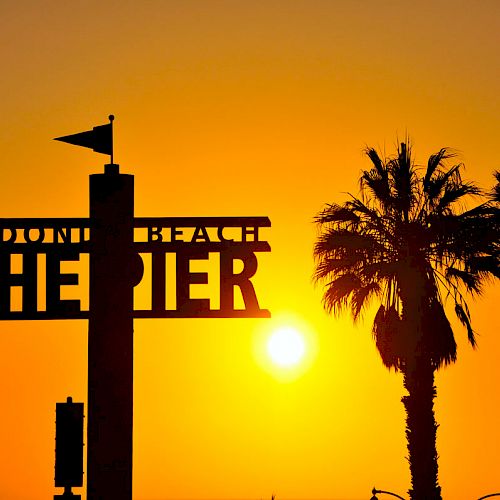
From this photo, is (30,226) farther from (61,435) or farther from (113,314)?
(61,435)

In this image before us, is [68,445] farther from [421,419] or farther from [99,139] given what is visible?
[421,419]

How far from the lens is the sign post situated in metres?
39.3

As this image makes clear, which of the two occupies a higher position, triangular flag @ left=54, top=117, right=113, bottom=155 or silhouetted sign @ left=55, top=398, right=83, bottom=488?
triangular flag @ left=54, top=117, right=113, bottom=155

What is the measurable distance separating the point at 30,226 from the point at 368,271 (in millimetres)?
13255

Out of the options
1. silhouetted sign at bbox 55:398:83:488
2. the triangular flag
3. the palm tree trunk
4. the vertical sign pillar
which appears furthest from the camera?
the palm tree trunk

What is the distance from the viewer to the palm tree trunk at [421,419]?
49656 mm

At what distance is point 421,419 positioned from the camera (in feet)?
163

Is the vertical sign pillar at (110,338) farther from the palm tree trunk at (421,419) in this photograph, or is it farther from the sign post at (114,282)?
the palm tree trunk at (421,419)

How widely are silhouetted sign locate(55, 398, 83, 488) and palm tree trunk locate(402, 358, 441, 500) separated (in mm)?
16108

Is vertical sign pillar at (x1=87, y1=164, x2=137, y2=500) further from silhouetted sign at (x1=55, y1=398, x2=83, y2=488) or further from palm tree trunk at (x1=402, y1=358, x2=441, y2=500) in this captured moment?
palm tree trunk at (x1=402, y1=358, x2=441, y2=500)

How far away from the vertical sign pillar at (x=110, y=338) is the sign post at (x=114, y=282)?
2 cm

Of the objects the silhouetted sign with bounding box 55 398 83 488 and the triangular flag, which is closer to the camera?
the silhouetted sign with bounding box 55 398 83 488

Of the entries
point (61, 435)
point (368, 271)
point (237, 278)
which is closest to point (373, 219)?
point (368, 271)

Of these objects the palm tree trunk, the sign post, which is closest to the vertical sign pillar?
the sign post
